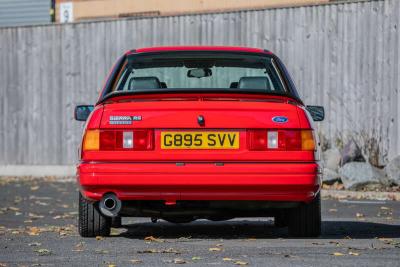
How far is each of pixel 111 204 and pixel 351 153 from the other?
9.53 metres

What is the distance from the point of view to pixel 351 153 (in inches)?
671

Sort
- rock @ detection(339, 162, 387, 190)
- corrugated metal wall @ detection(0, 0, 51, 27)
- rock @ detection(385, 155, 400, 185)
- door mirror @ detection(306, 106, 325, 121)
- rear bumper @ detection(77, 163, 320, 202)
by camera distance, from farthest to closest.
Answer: corrugated metal wall @ detection(0, 0, 51, 27)
rock @ detection(385, 155, 400, 185)
rock @ detection(339, 162, 387, 190)
door mirror @ detection(306, 106, 325, 121)
rear bumper @ detection(77, 163, 320, 202)

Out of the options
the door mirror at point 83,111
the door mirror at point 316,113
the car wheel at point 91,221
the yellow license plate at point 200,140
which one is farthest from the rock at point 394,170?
the yellow license plate at point 200,140

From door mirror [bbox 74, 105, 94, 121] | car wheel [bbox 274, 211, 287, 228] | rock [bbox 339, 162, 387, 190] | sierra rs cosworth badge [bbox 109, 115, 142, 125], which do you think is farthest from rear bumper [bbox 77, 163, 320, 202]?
rock [bbox 339, 162, 387, 190]

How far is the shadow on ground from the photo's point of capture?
8.96 meters

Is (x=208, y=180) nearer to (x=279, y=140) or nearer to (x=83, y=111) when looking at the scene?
(x=279, y=140)

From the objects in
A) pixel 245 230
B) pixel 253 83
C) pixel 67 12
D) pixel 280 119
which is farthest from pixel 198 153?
pixel 67 12

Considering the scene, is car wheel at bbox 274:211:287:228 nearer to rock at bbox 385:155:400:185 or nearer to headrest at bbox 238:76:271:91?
headrest at bbox 238:76:271:91

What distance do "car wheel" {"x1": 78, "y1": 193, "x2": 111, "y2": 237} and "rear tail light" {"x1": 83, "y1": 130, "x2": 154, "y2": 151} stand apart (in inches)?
25.9

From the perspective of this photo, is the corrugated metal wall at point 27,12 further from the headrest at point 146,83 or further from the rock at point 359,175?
the headrest at point 146,83

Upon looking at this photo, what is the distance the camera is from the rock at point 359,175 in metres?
15.7

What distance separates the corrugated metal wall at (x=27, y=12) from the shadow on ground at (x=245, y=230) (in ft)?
63.1

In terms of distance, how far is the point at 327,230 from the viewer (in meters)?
9.54

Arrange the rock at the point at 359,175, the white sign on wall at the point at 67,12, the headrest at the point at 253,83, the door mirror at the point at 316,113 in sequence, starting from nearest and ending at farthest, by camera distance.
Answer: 1. the headrest at the point at 253,83
2. the door mirror at the point at 316,113
3. the rock at the point at 359,175
4. the white sign on wall at the point at 67,12
